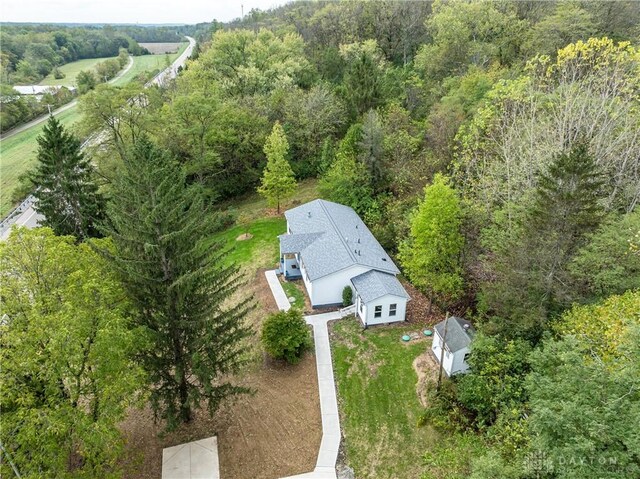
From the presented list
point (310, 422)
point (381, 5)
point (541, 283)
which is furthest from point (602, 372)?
point (381, 5)

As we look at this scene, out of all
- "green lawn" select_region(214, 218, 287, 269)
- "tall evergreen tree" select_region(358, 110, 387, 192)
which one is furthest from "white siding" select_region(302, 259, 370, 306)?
"tall evergreen tree" select_region(358, 110, 387, 192)

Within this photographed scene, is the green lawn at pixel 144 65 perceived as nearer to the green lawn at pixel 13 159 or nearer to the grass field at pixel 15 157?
the grass field at pixel 15 157

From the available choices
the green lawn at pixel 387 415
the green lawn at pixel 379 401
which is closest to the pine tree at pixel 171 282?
the green lawn at pixel 379 401

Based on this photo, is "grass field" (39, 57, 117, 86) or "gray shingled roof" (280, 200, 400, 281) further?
"grass field" (39, 57, 117, 86)

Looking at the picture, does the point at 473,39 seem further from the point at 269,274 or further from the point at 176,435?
the point at 176,435

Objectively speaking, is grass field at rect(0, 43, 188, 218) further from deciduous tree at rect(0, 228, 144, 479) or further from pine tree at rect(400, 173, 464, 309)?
pine tree at rect(400, 173, 464, 309)

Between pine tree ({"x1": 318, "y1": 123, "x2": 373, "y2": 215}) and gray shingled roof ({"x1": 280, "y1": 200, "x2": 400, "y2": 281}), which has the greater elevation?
pine tree ({"x1": 318, "y1": 123, "x2": 373, "y2": 215})
